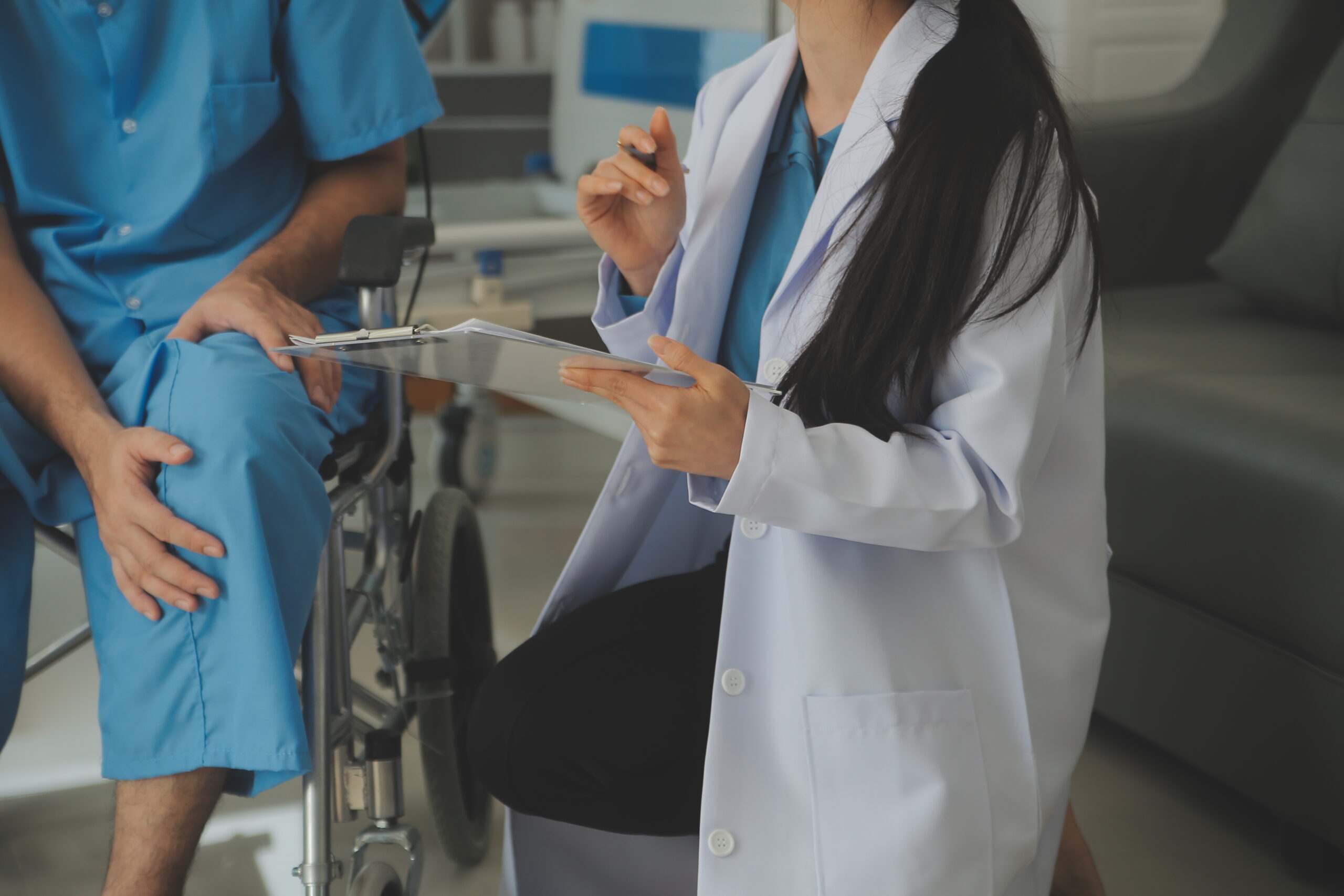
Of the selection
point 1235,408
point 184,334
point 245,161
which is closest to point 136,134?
point 245,161

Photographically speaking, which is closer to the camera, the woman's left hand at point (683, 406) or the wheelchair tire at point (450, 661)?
the woman's left hand at point (683, 406)

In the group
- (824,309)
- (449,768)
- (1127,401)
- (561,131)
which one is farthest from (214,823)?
(561,131)

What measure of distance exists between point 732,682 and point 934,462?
226 mm

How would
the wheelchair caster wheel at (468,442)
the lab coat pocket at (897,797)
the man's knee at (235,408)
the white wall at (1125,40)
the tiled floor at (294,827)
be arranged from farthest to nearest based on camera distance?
the wheelchair caster wheel at (468,442) → the white wall at (1125,40) → the tiled floor at (294,827) → the man's knee at (235,408) → the lab coat pocket at (897,797)

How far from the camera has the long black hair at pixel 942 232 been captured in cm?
81

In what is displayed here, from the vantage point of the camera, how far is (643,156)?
103cm

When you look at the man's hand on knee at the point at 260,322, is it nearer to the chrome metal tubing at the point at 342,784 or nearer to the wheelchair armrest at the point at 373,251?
the wheelchair armrest at the point at 373,251

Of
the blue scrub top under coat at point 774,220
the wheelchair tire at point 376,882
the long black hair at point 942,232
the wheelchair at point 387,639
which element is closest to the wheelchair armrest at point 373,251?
the wheelchair at point 387,639

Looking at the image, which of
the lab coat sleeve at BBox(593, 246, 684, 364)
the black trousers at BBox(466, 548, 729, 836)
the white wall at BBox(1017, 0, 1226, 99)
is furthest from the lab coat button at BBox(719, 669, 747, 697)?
the white wall at BBox(1017, 0, 1226, 99)

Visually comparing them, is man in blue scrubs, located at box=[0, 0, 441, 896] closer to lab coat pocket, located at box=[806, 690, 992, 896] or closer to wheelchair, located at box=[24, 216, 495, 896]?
wheelchair, located at box=[24, 216, 495, 896]

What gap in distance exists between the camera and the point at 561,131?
3350 mm

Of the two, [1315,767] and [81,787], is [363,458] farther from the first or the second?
[1315,767]

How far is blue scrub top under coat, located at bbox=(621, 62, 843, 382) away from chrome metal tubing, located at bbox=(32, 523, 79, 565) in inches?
24.6

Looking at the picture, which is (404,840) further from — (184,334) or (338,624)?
(184,334)
